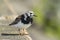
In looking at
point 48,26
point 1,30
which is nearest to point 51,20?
point 48,26

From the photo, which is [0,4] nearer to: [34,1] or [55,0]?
[34,1]

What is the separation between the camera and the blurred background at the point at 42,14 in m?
2.13

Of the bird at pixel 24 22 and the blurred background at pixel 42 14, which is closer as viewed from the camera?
the bird at pixel 24 22

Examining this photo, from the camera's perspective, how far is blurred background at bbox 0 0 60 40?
213cm

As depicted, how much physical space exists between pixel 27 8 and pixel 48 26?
0.32 metres

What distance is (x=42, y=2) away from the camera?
2176mm

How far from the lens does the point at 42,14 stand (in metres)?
2.16

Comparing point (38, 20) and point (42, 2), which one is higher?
point (42, 2)

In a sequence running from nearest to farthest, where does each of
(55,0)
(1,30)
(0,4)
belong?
(1,30)
(55,0)
(0,4)

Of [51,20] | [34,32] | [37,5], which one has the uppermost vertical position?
[37,5]

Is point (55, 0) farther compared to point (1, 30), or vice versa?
point (55, 0)

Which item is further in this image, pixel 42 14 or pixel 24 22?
pixel 42 14

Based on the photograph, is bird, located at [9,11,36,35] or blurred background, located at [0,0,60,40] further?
blurred background, located at [0,0,60,40]

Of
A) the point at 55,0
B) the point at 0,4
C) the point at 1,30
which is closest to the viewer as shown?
the point at 1,30
